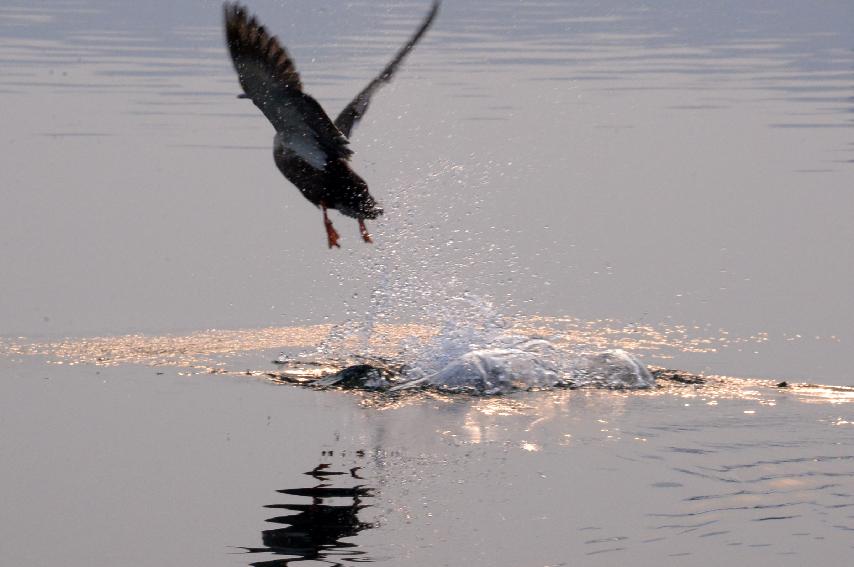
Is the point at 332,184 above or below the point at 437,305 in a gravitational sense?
above

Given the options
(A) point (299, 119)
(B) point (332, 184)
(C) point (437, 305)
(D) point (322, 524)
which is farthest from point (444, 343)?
(D) point (322, 524)

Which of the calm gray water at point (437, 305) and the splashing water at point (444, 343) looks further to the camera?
the splashing water at point (444, 343)

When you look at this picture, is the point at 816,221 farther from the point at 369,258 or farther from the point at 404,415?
the point at 404,415

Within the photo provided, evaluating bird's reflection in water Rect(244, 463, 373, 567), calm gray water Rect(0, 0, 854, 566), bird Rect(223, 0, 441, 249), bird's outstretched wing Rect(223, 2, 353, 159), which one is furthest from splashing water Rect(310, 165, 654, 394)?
bird's reflection in water Rect(244, 463, 373, 567)

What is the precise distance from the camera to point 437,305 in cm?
953

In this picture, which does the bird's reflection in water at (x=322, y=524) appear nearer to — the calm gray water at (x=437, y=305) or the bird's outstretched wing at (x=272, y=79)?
the calm gray water at (x=437, y=305)

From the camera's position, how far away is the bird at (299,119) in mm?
8594

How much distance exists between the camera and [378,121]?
1725cm

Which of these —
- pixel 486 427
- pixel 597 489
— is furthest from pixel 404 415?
pixel 597 489

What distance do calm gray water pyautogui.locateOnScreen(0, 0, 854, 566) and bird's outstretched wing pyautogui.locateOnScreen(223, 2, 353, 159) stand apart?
1.00 metres

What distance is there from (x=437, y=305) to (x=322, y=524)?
3888mm

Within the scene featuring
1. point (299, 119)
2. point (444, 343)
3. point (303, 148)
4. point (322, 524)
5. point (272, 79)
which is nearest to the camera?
point (322, 524)

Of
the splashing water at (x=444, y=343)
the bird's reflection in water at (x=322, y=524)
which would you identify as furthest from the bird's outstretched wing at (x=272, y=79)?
the bird's reflection in water at (x=322, y=524)

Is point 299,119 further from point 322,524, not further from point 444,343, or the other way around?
point 322,524
